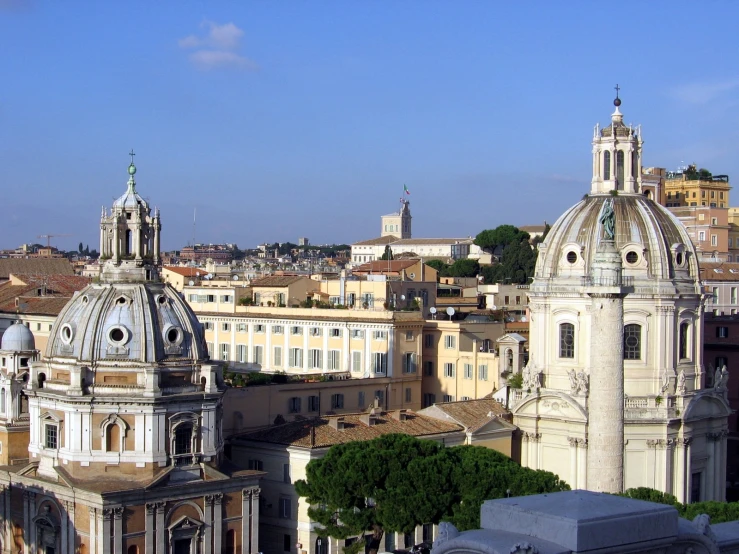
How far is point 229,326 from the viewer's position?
2879 inches

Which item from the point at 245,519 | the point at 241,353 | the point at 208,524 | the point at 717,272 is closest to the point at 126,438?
the point at 208,524

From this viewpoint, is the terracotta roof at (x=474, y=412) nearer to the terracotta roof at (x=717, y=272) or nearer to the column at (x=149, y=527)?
the column at (x=149, y=527)

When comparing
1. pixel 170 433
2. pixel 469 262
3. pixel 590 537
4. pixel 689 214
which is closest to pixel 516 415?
pixel 170 433

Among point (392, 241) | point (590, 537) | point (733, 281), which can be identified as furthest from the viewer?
point (392, 241)

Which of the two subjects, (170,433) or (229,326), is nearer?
(170,433)

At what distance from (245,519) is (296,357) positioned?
21.9 m

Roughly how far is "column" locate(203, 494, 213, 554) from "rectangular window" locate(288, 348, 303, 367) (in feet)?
74.3

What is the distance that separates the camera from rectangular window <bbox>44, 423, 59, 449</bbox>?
46591 millimetres

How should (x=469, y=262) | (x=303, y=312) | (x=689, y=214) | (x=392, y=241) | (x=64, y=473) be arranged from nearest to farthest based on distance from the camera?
(x=64, y=473)
(x=303, y=312)
(x=689, y=214)
(x=469, y=262)
(x=392, y=241)

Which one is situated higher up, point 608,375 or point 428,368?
point 608,375

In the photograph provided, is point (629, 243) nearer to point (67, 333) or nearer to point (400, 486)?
point (400, 486)

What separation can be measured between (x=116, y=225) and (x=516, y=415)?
18.0m

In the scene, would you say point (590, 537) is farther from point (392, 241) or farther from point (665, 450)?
point (392, 241)

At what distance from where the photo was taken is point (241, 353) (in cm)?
7219
